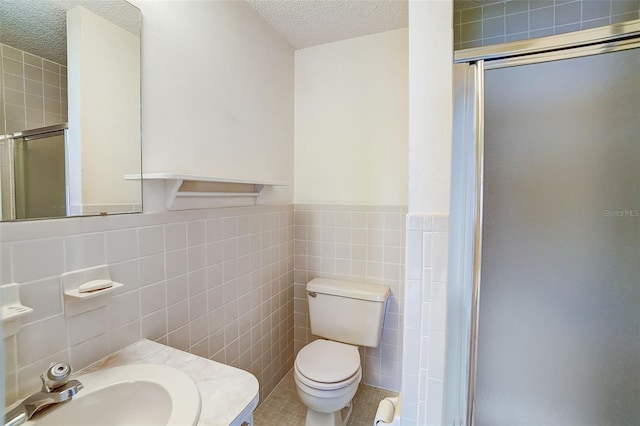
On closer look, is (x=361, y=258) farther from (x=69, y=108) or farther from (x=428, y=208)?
(x=69, y=108)

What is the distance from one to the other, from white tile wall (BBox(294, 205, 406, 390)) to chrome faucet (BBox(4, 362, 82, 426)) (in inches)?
58.1

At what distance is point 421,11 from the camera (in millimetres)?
1058

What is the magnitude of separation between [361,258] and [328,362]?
697 millimetres

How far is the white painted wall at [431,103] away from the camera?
104 cm

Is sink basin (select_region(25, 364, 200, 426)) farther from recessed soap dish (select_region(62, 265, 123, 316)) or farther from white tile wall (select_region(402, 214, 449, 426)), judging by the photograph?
white tile wall (select_region(402, 214, 449, 426))

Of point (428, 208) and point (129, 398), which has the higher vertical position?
point (428, 208)

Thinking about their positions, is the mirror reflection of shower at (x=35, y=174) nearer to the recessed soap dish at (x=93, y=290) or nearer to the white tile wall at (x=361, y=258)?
the recessed soap dish at (x=93, y=290)

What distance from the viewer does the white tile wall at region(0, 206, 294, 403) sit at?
74 cm

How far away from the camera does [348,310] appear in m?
1.78

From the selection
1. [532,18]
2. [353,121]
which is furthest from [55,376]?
[532,18]

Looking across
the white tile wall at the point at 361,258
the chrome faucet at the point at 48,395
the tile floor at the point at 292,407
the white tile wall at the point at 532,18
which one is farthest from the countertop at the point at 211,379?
the white tile wall at the point at 532,18

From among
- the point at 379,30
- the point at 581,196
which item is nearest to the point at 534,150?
the point at 581,196

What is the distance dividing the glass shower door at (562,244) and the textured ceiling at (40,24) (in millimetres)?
1459

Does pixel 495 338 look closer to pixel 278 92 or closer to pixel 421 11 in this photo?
pixel 421 11
